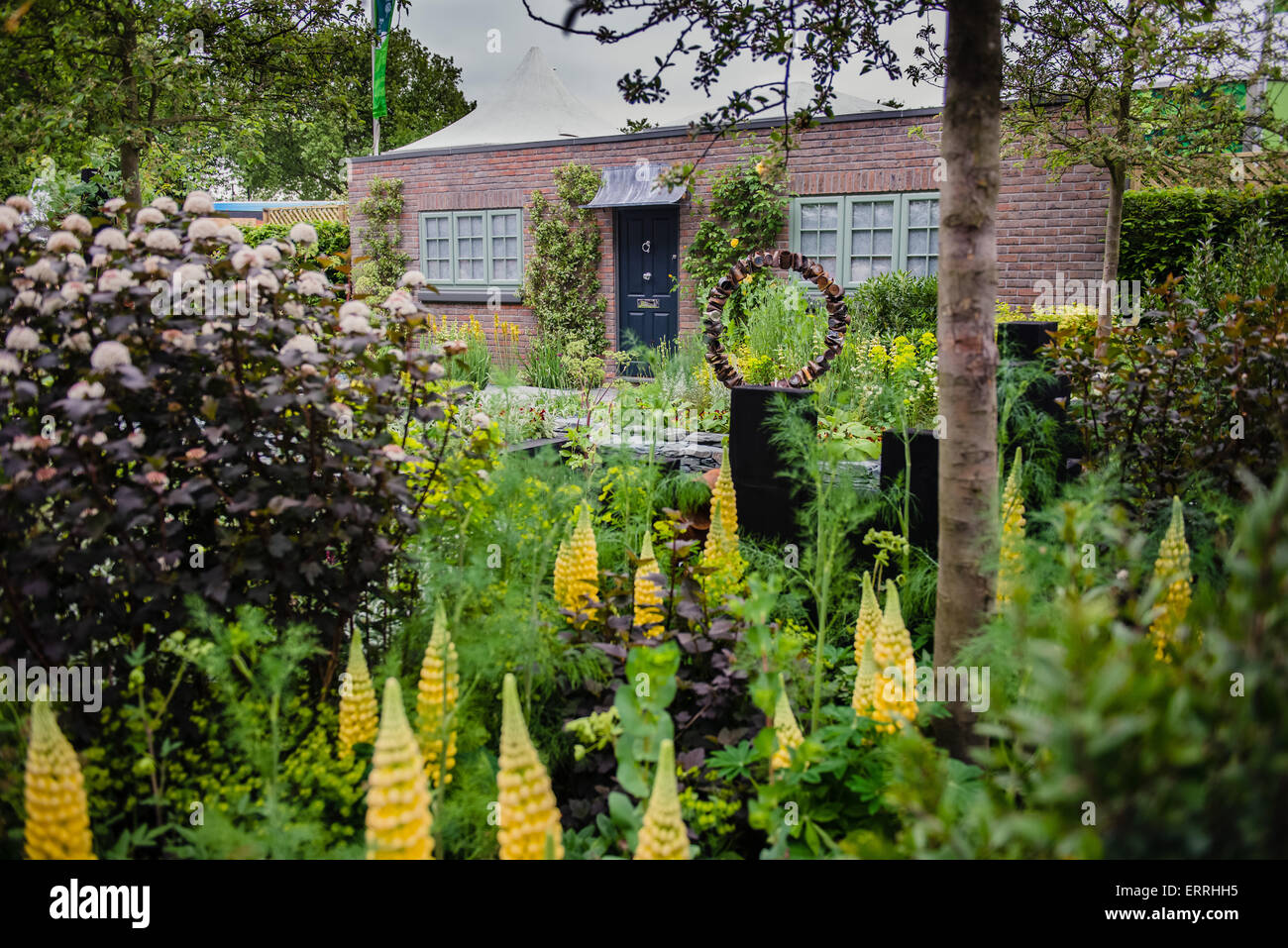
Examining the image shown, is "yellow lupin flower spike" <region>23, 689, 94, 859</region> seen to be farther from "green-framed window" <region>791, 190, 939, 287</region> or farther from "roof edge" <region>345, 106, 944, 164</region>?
"green-framed window" <region>791, 190, 939, 287</region>

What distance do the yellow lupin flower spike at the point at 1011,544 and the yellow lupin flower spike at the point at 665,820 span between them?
833 millimetres

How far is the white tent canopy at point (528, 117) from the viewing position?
1314cm

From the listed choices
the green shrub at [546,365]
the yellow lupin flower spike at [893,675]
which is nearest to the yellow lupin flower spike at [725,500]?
the yellow lupin flower spike at [893,675]

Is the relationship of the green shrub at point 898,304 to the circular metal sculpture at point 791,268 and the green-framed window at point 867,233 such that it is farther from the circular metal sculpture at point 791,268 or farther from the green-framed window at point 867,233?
the circular metal sculpture at point 791,268

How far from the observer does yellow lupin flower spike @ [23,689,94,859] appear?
1521 millimetres

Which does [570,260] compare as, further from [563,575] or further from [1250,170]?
[563,575]

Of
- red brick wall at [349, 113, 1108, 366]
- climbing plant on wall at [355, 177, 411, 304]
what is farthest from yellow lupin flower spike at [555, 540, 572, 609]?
climbing plant on wall at [355, 177, 411, 304]

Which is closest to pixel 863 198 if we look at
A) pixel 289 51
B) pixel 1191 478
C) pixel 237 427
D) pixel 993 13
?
pixel 289 51

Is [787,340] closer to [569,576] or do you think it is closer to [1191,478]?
[1191,478]

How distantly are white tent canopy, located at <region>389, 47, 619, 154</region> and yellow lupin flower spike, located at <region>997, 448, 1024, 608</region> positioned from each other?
11.3 m

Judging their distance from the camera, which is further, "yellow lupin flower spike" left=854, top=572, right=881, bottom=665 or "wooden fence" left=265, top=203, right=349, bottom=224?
"wooden fence" left=265, top=203, right=349, bottom=224
